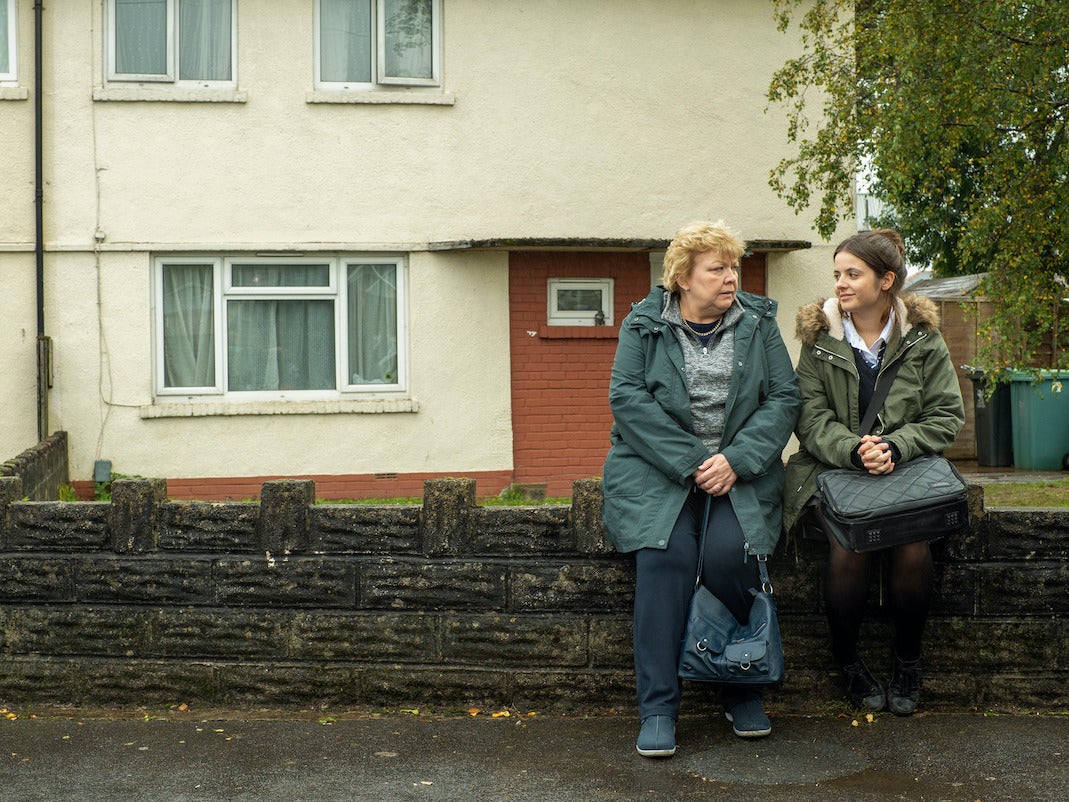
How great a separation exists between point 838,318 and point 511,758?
2.10 m

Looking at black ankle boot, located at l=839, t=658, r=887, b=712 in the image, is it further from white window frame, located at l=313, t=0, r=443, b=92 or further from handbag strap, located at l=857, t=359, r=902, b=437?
white window frame, located at l=313, t=0, r=443, b=92

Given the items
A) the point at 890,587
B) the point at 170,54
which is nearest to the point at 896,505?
the point at 890,587

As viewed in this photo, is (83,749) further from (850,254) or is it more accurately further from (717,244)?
(850,254)

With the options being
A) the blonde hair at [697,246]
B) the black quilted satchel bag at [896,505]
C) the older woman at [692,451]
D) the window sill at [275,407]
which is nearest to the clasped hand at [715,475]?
the older woman at [692,451]

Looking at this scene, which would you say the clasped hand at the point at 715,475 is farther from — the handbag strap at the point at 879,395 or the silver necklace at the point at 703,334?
the handbag strap at the point at 879,395

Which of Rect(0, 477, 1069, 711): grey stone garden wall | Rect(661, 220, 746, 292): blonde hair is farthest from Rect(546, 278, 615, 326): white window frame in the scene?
Rect(661, 220, 746, 292): blonde hair

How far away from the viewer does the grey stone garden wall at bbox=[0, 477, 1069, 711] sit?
18.1ft

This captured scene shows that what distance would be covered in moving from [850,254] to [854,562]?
3.88ft

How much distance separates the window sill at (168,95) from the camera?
43.3 feet

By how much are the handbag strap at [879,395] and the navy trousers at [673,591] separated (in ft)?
2.16

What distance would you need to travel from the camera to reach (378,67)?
44.4 ft

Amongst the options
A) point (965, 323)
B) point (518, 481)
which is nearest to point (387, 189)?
point (518, 481)

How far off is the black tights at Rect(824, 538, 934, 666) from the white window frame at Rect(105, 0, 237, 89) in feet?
32.0

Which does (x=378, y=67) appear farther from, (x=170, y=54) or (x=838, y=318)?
(x=838, y=318)
